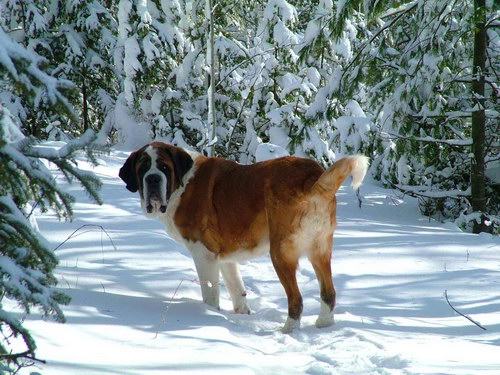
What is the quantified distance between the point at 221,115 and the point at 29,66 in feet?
41.8

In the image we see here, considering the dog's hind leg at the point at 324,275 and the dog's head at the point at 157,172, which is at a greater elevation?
the dog's head at the point at 157,172

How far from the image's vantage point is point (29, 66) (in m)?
1.86

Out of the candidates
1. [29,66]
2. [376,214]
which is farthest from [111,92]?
[29,66]

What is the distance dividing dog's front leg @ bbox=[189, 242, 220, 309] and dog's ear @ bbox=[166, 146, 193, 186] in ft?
2.30

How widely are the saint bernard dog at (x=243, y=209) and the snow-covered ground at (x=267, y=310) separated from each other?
14.5 inches

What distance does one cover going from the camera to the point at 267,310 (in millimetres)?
5055

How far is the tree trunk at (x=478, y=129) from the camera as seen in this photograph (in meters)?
8.76

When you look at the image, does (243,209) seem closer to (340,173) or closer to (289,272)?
(289,272)

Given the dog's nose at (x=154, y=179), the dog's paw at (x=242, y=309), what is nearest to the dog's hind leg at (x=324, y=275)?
the dog's paw at (x=242, y=309)

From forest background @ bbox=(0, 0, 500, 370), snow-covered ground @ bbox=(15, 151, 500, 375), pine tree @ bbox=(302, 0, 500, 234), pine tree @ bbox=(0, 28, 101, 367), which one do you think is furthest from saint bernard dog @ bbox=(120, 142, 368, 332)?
pine tree @ bbox=(302, 0, 500, 234)

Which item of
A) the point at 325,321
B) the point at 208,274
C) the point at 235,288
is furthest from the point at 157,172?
the point at 325,321

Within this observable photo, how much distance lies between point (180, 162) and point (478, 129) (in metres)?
6.08

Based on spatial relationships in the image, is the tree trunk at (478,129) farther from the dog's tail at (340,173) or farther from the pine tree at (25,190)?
the pine tree at (25,190)

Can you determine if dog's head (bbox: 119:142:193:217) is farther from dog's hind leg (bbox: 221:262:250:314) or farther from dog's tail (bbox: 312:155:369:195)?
dog's tail (bbox: 312:155:369:195)
